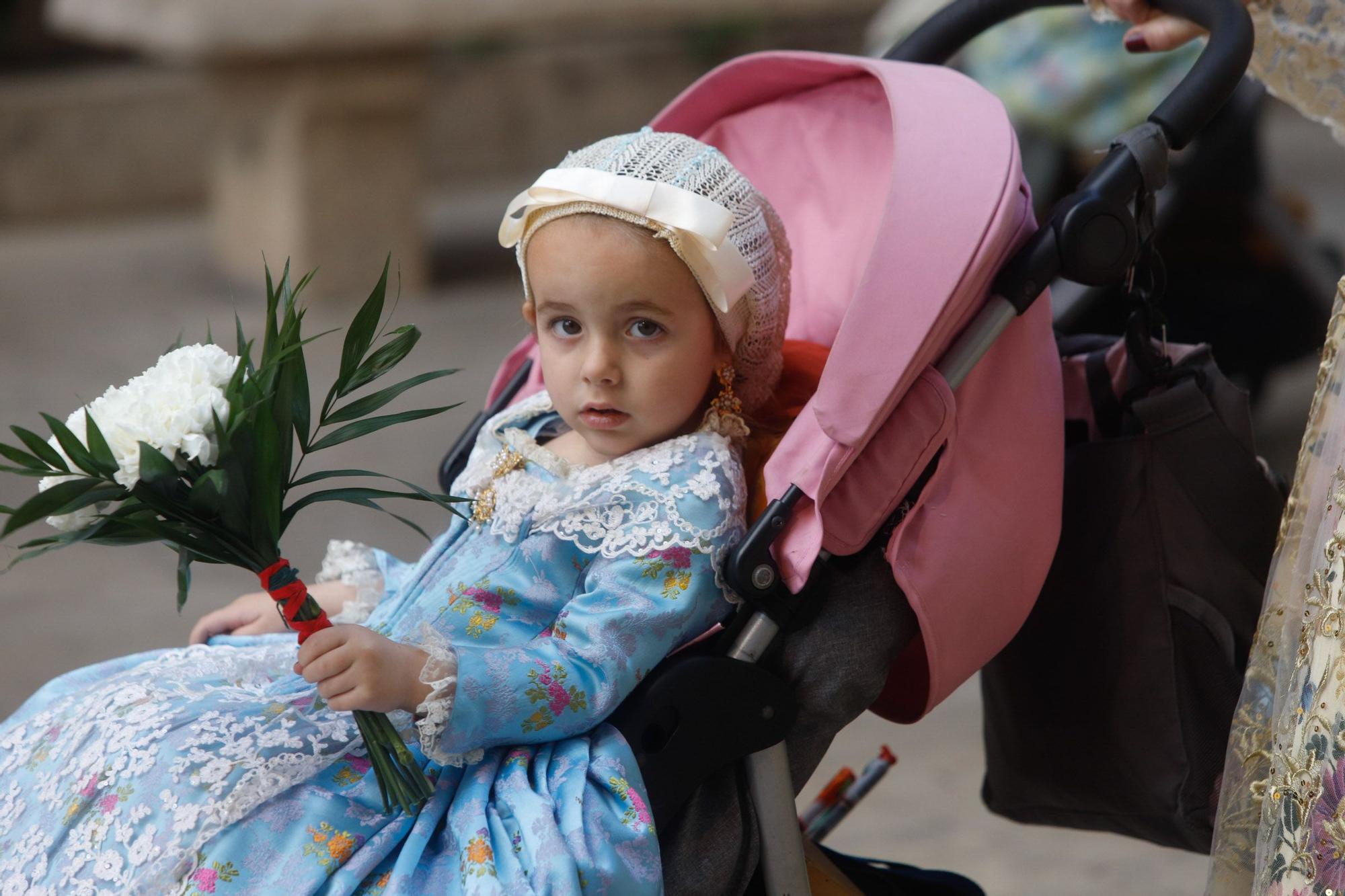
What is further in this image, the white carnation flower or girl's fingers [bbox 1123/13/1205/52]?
girl's fingers [bbox 1123/13/1205/52]

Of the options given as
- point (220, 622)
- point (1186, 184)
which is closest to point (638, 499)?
point (220, 622)

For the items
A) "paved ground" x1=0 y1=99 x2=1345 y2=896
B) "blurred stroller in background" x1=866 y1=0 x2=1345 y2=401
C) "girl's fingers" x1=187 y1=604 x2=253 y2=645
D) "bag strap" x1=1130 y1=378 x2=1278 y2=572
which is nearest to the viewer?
"bag strap" x1=1130 y1=378 x2=1278 y2=572

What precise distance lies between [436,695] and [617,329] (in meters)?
0.43

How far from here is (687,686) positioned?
4.75 ft

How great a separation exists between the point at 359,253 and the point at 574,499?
4.43 metres

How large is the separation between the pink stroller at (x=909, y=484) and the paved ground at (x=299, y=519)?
1123mm

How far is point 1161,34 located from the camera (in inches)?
69.9

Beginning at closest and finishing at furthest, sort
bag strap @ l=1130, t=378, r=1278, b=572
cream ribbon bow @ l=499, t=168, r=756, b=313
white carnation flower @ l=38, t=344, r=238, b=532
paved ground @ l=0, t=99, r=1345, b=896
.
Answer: white carnation flower @ l=38, t=344, r=238, b=532, cream ribbon bow @ l=499, t=168, r=756, b=313, bag strap @ l=1130, t=378, r=1278, b=572, paved ground @ l=0, t=99, r=1345, b=896

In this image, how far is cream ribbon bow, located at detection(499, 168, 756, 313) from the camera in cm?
154

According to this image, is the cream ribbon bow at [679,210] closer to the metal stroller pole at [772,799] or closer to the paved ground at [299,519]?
the metal stroller pole at [772,799]

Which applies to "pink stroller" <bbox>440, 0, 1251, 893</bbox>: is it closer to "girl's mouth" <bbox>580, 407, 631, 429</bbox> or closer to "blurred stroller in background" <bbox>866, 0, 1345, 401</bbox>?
"girl's mouth" <bbox>580, 407, 631, 429</bbox>

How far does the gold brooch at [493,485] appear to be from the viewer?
1698mm

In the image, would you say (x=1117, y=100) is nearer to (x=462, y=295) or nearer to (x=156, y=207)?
(x=462, y=295)

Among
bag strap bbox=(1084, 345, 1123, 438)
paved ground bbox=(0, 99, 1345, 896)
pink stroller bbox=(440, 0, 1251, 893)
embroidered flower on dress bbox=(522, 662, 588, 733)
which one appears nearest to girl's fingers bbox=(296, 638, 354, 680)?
embroidered flower on dress bbox=(522, 662, 588, 733)
